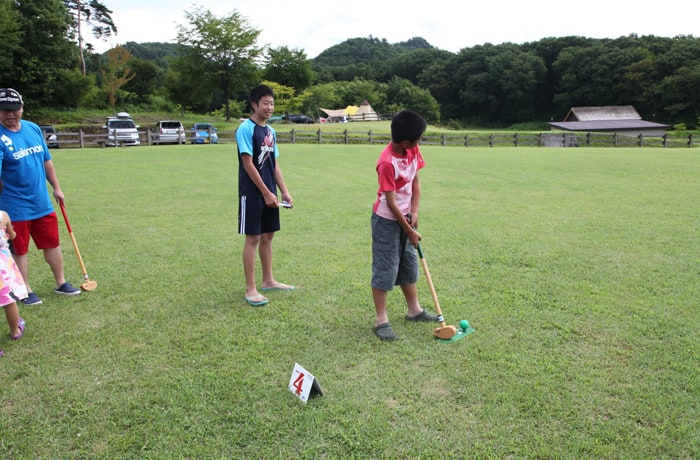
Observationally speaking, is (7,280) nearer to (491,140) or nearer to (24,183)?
(24,183)

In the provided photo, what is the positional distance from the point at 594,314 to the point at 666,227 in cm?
427

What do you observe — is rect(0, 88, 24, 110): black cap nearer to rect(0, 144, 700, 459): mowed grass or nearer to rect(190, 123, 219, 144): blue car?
rect(0, 144, 700, 459): mowed grass

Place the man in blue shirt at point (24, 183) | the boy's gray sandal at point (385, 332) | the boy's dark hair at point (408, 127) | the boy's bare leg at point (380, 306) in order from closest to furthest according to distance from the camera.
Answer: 1. the boy's dark hair at point (408, 127)
2. the boy's gray sandal at point (385, 332)
3. the boy's bare leg at point (380, 306)
4. the man in blue shirt at point (24, 183)

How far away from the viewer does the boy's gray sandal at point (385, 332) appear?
3.61 m

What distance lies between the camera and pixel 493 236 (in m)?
6.70

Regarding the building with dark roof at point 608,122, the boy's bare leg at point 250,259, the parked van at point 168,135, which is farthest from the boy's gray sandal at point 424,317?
the building with dark roof at point 608,122

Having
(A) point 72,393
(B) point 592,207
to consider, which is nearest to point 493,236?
(B) point 592,207

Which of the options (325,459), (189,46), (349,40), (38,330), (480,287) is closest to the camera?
(325,459)

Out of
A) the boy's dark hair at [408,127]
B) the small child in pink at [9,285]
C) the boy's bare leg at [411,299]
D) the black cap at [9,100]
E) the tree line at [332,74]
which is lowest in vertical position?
the boy's bare leg at [411,299]

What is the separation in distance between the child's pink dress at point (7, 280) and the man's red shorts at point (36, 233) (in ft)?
2.39

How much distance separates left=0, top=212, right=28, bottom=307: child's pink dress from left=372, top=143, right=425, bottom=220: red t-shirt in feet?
9.41

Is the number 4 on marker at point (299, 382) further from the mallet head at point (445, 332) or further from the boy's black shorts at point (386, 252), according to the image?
the mallet head at point (445, 332)

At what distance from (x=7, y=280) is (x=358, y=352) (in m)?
2.72

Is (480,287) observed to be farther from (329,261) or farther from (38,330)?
(38,330)
